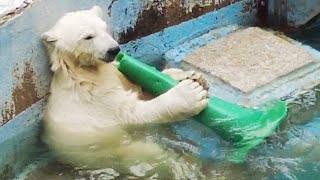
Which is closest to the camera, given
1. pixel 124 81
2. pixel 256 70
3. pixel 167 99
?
pixel 167 99

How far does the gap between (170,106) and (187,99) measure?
0.12 meters

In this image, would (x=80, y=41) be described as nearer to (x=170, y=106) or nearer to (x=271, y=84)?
(x=170, y=106)

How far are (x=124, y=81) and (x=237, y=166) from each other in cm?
89

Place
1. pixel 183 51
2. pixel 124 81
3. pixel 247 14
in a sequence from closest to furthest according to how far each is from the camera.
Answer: pixel 124 81, pixel 183 51, pixel 247 14

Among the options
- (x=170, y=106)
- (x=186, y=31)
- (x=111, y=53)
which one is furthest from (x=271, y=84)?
(x=111, y=53)

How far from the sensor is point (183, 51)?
5.37m

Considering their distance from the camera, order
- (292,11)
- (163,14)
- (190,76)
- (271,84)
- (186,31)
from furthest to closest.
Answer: (292,11), (186,31), (163,14), (271,84), (190,76)

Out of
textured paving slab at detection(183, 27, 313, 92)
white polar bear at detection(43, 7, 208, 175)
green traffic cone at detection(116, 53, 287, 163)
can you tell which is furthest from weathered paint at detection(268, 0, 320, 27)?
white polar bear at detection(43, 7, 208, 175)

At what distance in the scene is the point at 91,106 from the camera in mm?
4371

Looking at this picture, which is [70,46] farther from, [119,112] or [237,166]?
[237,166]

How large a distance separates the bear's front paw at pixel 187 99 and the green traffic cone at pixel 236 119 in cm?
7

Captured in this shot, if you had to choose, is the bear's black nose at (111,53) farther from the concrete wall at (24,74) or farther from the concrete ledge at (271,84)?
the concrete ledge at (271,84)

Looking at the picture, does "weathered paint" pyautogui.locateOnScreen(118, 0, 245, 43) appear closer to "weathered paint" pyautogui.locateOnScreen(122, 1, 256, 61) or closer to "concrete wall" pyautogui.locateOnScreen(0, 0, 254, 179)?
"weathered paint" pyautogui.locateOnScreen(122, 1, 256, 61)

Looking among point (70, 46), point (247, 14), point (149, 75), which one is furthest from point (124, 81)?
point (247, 14)
